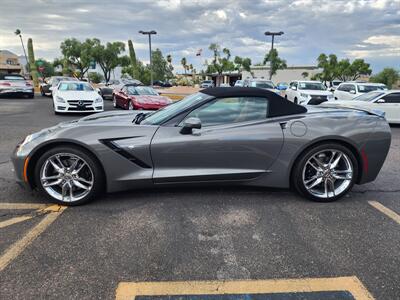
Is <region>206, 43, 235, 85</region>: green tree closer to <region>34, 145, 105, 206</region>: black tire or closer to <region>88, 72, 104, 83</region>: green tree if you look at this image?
<region>88, 72, 104, 83</region>: green tree

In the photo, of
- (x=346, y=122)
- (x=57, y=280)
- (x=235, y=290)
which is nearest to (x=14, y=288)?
(x=57, y=280)

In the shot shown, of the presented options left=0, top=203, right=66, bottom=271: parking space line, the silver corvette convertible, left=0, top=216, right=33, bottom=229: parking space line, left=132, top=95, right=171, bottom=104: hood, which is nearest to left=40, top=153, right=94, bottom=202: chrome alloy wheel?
the silver corvette convertible

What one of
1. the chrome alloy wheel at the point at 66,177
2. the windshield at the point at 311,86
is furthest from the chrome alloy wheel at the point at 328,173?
the windshield at the point at 311,86

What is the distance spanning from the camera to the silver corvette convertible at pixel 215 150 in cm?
347

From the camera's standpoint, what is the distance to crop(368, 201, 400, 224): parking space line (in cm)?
341

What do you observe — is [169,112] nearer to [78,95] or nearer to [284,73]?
[78,95]

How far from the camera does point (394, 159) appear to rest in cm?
609

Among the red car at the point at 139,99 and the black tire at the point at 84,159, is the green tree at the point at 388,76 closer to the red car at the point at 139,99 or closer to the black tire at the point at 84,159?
the red car at the point at 139,99

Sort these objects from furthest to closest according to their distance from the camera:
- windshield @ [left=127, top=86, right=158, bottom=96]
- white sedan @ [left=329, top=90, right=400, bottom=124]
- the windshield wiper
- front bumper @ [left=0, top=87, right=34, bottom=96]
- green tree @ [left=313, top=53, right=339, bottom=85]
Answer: green tree @ [left=313, top=53, right=339, bottom=85]
front bumper @ [left=0, top=87, right=34, bottom=96]
windshield @ [left=127, top=86, right=158, bottom=96]
white sedan @ [left=329, top=90, right=400, bottom=124]
the windshield wiper

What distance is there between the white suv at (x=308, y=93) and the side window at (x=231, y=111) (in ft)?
40.4

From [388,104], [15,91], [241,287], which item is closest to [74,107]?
[15,91]

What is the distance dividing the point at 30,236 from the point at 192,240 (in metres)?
1.51

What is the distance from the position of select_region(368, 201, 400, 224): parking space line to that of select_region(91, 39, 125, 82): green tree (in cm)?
4829

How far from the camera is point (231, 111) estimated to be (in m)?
3.71
